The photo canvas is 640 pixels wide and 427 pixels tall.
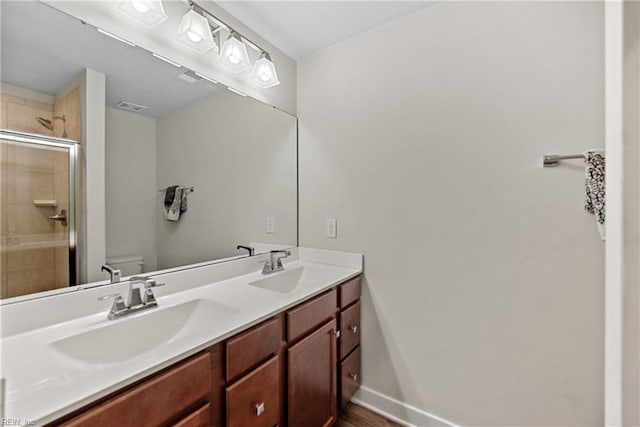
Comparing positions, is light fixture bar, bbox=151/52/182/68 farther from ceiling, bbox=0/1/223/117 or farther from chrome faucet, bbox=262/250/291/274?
chrome faucet, bbox=262/250/291/274

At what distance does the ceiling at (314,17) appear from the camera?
1.51 meters

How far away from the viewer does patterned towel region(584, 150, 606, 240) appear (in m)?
1.03

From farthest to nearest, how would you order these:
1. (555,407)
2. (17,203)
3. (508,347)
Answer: (508,347) → (555,407) → (17,203)

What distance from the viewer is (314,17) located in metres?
1.61

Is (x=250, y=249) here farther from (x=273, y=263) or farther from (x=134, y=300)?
(x=134, y=300)

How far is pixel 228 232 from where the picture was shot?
165cm

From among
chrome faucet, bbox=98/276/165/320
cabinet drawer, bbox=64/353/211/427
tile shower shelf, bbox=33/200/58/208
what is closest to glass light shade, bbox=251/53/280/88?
tile shower shelf, bbox=33/200/58/208

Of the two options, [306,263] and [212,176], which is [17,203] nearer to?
[212,176]

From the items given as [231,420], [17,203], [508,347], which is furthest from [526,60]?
[17,203]

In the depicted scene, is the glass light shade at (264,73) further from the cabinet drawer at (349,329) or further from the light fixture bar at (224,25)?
the cabinet drawer at (349,329)

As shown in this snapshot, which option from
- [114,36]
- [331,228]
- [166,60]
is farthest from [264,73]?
[331,228]

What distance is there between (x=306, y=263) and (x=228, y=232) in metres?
0.62

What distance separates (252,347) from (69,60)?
129 centimetres

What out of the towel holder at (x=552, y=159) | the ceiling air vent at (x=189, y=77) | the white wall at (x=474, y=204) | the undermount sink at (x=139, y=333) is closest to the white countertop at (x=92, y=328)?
the undermount sink at (x=139, y=333)
